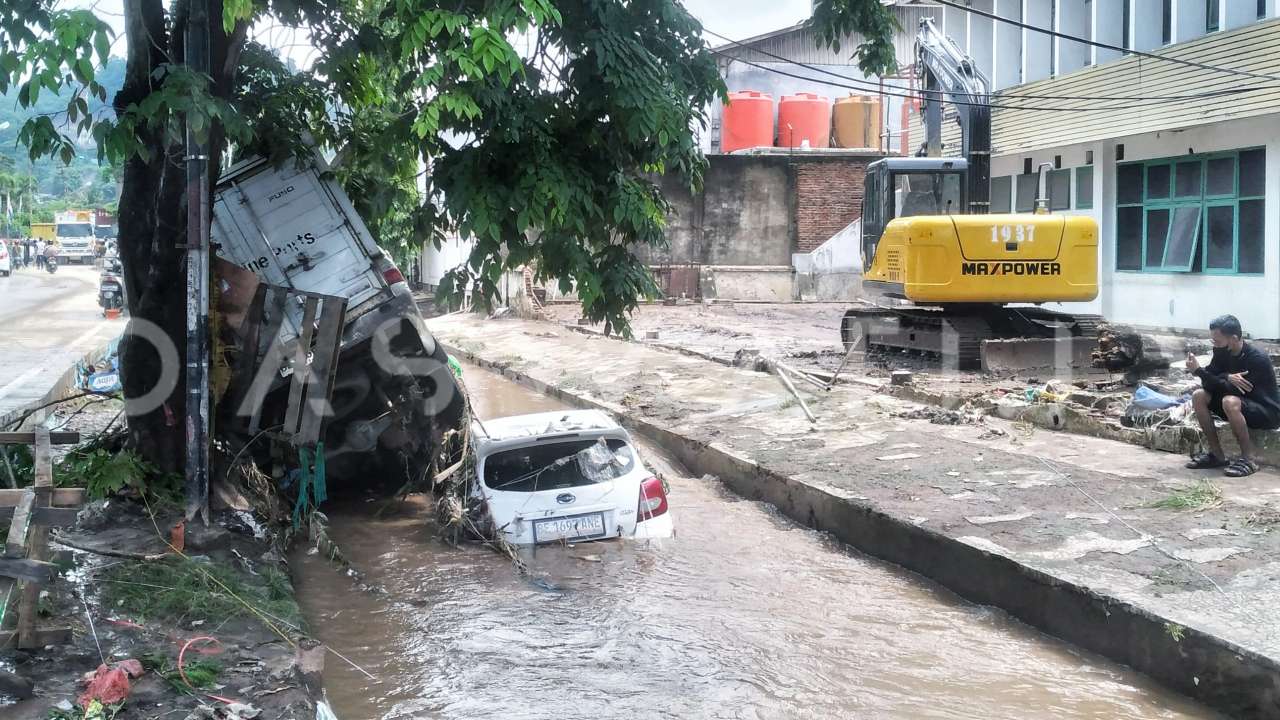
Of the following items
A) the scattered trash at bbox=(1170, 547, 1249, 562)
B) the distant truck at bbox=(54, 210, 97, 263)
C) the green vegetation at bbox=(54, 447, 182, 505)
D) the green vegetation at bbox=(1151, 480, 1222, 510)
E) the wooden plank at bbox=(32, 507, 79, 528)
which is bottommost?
the scattered trash at bbox=(1170, 547, 1249, 562)

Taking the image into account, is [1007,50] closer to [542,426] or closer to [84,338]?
[542,426]

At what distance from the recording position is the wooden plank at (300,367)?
8.31 meters

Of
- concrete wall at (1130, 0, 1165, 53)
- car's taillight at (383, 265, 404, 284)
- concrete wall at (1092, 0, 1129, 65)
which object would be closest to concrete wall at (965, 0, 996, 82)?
concrete wall at (1092, 0, 1129, 65)

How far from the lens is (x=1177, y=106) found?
61.5 ft

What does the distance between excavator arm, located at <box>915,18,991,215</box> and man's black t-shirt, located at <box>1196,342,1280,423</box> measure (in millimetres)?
8075

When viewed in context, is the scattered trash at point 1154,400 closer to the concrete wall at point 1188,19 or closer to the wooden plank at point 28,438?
the wooden plank at point 28,438

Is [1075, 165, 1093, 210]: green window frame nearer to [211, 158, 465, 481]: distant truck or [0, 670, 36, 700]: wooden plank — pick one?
[211, 158, 465, 481]: distant truck

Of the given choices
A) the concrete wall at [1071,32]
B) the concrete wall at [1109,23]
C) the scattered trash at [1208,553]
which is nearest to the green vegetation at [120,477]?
Result: the scattered trash at [1208,553]

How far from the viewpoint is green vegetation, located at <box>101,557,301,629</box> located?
6.07 m

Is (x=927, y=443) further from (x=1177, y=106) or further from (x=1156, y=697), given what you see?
(x=1177, y=106)

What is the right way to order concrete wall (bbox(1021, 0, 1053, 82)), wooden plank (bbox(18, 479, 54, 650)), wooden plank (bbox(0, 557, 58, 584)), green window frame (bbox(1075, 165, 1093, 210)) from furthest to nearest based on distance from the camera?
1. concrete wall (bbox(1021, 0, 1053, 82))
2. green window frame (bbox(1075, 165, 1093, 210))
3. wooden plank (bbox(18, 479, 54, 650))
4. wooden plank (bbox(0, 557, 58, 584))

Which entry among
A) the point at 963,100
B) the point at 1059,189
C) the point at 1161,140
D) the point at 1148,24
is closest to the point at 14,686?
the point at 963,100

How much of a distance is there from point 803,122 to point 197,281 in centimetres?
3457

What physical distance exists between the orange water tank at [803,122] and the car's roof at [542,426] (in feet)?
106
